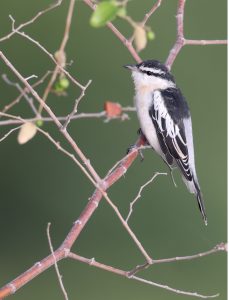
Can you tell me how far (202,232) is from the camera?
8.59 m

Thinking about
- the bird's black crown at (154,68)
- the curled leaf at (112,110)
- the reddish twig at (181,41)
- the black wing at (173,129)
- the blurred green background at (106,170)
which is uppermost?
the curled leaf at (112,110)

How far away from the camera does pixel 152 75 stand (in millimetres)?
4547

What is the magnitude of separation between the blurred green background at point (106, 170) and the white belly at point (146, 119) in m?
3.55

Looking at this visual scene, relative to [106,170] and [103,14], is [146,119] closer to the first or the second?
[103,14]

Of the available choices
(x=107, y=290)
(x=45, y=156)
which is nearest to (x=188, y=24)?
(x=45, y=156)

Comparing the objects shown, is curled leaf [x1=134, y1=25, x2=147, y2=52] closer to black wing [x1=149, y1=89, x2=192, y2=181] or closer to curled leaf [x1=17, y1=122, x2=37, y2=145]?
curled leaf [x1=17, y1=122, x2=37, y2=145]

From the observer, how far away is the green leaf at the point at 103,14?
2090mm

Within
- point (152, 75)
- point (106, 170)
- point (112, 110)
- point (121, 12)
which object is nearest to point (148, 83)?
point (152, 75)

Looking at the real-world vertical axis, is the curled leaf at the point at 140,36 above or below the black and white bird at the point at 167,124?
above

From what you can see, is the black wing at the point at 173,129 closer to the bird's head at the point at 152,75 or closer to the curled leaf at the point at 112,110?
the bird's head at the point at 152,75

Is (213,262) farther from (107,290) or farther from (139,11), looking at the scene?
(139,11)

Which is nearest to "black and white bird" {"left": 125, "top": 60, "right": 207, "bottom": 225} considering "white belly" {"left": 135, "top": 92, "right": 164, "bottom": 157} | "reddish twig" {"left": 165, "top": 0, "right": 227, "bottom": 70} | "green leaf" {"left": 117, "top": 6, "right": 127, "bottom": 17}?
"white belly" {"left": 135, "top": 92, "right": 164, "bottom": 157}

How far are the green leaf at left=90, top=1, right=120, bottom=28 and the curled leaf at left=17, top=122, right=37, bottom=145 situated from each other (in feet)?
1.24

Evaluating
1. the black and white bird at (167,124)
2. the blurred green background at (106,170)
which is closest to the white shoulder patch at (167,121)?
the black and white bird at (167,124)
